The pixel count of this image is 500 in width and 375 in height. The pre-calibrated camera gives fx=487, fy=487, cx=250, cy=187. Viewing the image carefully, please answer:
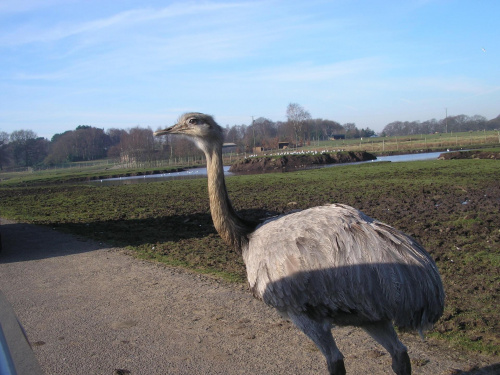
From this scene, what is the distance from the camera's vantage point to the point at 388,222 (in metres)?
9.94

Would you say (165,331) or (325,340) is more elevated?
(325,340)

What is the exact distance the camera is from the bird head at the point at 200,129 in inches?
190

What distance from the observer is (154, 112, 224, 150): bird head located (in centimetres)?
482

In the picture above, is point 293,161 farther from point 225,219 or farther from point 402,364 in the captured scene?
point 402,364

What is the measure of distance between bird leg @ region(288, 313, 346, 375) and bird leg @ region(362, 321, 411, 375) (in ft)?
1.10

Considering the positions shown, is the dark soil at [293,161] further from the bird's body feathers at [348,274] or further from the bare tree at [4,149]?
the bare tree at [4,149]

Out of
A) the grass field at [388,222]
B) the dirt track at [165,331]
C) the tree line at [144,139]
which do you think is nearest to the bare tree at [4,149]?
the tree line at [144,139]

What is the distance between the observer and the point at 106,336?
5176 millimetres

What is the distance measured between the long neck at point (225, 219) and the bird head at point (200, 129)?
38cm

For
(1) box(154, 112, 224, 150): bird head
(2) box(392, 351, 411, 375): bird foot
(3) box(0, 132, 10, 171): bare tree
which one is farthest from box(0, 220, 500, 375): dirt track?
(3) box(0, 132, 10, 171): bare tree

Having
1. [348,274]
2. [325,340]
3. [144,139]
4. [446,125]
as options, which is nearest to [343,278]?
[348,274]

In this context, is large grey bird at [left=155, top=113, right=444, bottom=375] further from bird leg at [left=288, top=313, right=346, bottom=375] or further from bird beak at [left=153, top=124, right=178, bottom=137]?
bird beak at [left=153, top=124, right=178, bottom=137]

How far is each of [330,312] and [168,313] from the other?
2.71m

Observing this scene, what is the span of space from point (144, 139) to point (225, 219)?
227ft
